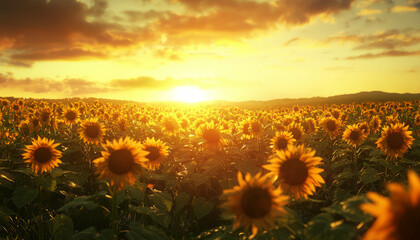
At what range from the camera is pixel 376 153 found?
668 centimetres

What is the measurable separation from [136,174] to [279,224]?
1.91m

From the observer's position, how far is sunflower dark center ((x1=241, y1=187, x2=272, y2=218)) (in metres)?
2.21

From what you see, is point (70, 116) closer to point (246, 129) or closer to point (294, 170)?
point (246, 129)

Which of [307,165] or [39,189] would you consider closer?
[307,165]

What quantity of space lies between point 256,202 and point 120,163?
1907 millimetres

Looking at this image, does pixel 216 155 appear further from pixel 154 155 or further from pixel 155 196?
pixel 155 196

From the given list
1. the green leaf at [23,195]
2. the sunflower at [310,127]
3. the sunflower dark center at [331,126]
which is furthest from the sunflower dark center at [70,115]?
the sunflower dark center at [331,126]

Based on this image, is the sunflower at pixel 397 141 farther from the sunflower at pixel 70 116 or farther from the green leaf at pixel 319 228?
the sunflower at pixel 70 116

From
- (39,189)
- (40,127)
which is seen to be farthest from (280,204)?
(40,127)

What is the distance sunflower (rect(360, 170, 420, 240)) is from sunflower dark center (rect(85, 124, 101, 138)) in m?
6.95

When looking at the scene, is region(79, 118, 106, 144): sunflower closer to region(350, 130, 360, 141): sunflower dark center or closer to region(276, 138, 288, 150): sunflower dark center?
region(276, 138, 288, 150): sunflower dark center

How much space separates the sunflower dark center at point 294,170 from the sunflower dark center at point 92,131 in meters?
5.48

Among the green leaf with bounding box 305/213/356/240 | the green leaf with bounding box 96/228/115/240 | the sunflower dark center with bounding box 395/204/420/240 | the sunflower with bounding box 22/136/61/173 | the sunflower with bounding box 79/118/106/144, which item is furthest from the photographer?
the sunflower with bounding box 79/118/106/144

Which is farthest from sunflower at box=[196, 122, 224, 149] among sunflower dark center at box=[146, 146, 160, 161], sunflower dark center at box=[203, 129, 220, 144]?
sunflower dark center at box=[146, 146, 160, 161]
